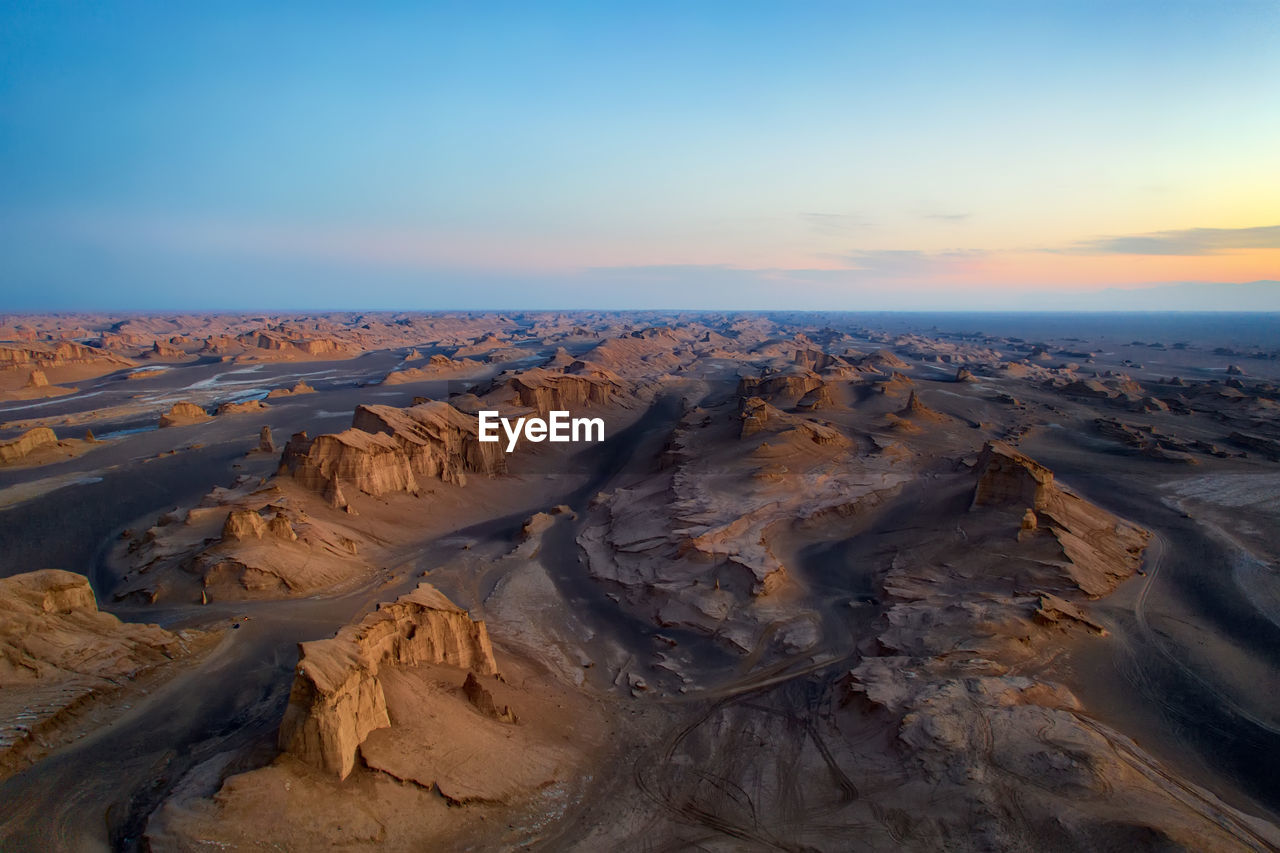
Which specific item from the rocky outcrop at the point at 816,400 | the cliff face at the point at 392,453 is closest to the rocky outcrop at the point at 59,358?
the cliff face at the point at 392,453

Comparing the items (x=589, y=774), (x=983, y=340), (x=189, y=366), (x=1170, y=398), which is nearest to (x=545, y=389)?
(x=589, y=774)

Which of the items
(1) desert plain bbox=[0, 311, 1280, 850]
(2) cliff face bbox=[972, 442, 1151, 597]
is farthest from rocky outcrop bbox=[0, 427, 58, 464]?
(2) cliff face bbox=[972, 442, 1151, 597]

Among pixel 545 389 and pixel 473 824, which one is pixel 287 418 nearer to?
pixel 545 389

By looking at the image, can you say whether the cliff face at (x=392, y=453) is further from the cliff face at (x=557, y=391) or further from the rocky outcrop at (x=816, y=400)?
the rocky outcrop at (x=816, y=400)

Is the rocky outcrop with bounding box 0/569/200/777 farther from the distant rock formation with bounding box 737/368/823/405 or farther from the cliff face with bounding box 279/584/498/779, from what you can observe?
the distant rock formation with bounding box 737/368/823/405

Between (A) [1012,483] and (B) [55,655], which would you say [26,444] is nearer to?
(B) [55,655]
